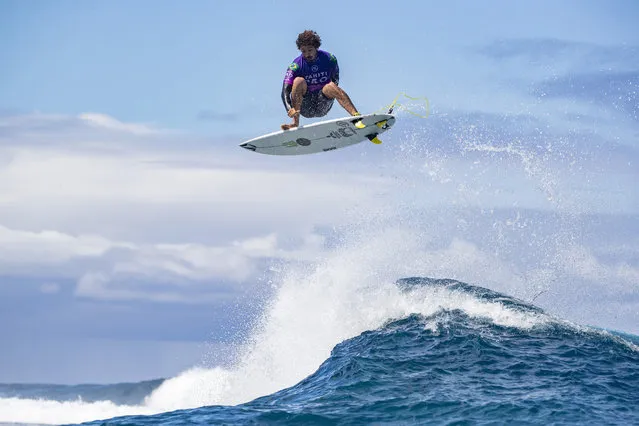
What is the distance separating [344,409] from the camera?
13023 millimetres

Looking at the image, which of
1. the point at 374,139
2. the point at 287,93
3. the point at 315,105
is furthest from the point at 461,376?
the point at 287,93

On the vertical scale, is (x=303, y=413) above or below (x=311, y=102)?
below

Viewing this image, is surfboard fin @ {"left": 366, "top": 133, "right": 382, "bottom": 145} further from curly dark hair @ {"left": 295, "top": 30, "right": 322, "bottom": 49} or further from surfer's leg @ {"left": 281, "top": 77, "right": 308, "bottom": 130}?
curly dark hair @ {"left": 295, "top": 30, "right": 322, "bottom": 49}

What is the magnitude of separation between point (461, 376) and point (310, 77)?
25.2ft

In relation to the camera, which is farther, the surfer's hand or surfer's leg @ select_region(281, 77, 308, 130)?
the surfer's hand

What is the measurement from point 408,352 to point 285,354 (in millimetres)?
3708

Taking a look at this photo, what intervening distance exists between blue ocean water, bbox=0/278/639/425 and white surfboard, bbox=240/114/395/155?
4755 millimetres

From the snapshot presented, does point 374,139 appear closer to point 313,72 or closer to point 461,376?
point 313,72

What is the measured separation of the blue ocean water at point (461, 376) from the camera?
12609 millimetres

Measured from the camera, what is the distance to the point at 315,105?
17016mm

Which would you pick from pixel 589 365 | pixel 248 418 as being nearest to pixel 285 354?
pixel 248 418

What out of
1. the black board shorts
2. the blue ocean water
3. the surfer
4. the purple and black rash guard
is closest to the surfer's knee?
the surfer

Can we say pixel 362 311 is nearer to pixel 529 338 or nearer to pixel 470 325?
pixel 470 325

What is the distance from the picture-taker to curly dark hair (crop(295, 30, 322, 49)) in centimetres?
1634
